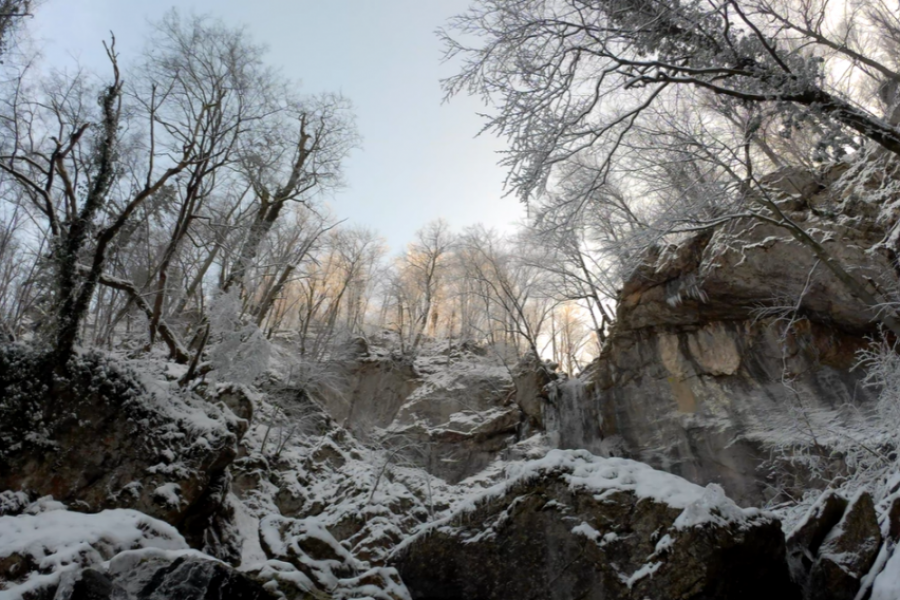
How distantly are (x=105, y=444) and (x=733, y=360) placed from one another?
14.1 metres

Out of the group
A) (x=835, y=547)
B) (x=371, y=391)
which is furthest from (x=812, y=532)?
(x=371, y=391)

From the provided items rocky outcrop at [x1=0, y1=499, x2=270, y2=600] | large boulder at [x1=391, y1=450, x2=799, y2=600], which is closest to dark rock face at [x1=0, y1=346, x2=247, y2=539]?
rocky outcrop at [x1=0, y1=499, x2=270, y2=600]

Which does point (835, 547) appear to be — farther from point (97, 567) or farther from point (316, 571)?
point (97, 567)

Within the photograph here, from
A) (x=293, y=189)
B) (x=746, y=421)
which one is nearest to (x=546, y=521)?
(x=746, y=421)

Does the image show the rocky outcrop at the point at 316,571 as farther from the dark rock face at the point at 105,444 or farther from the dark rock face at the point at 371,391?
the dark rock face at the point at 371,391

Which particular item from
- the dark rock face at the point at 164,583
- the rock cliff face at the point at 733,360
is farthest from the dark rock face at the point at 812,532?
the dark rock face at the point at 164,583

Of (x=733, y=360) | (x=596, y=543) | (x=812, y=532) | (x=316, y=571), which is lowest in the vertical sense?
(x=316, y=571)

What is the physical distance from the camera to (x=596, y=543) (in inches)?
223

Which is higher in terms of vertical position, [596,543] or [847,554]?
[847,554]

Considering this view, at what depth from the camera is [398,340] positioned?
24188 mm

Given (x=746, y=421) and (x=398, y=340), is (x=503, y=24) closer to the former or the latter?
(x=746, y=421)

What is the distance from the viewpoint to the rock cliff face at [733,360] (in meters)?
11.1

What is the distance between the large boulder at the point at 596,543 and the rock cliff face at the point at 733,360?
19.1 feet

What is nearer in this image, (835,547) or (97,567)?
(97,567)
